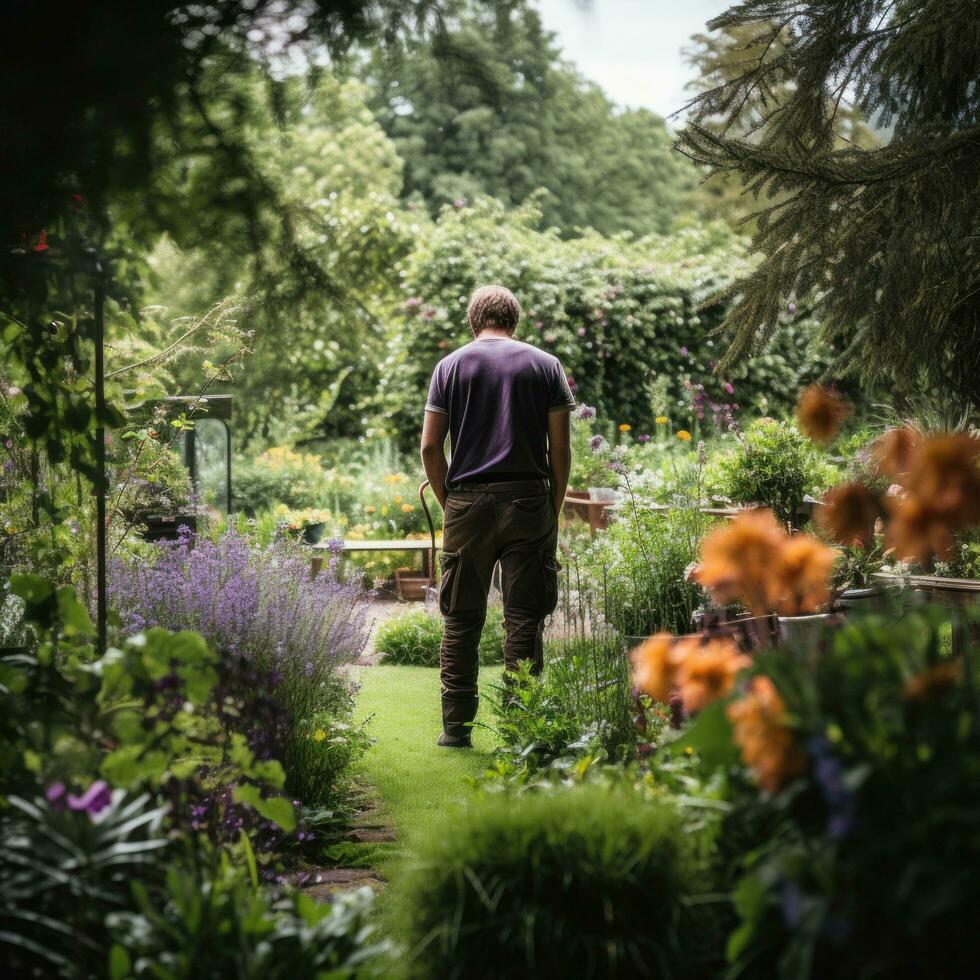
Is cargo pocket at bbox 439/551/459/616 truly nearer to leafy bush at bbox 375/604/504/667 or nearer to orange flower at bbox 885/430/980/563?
leafy bush at bbox 375/604/504/667

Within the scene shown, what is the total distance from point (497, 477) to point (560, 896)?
2686 millimetres

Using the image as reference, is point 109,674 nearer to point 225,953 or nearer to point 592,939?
point 225,953

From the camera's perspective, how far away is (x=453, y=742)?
15.0 feet

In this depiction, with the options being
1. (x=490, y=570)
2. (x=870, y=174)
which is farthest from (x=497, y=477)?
(x=870, y=174)

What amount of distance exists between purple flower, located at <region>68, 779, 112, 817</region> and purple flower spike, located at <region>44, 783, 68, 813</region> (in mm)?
15

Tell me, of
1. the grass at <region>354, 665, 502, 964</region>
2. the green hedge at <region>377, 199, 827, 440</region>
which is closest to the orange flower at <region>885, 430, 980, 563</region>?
the grass at <region>354, 665, 502, 964</region>

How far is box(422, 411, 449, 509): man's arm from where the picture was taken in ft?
14.6

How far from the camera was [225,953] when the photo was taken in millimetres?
1634

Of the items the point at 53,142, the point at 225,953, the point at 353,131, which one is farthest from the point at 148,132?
the point at 353,131

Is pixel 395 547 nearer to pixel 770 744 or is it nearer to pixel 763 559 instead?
pixel 763 559

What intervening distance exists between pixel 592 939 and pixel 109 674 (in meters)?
0.96

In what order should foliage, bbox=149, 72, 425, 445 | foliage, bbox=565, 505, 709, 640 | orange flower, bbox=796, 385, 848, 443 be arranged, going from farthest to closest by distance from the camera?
foliage, bbox=565, 505, 709, 640 → foliage, bbox=149, 72, 425, 445 → orange flower, bbox=796, 385, 848, 443

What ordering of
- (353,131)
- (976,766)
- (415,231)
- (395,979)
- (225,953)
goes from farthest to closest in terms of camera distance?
(353,131), (415,231), (395,979), (225,953), (976,766)

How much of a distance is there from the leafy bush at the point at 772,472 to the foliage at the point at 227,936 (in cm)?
410
